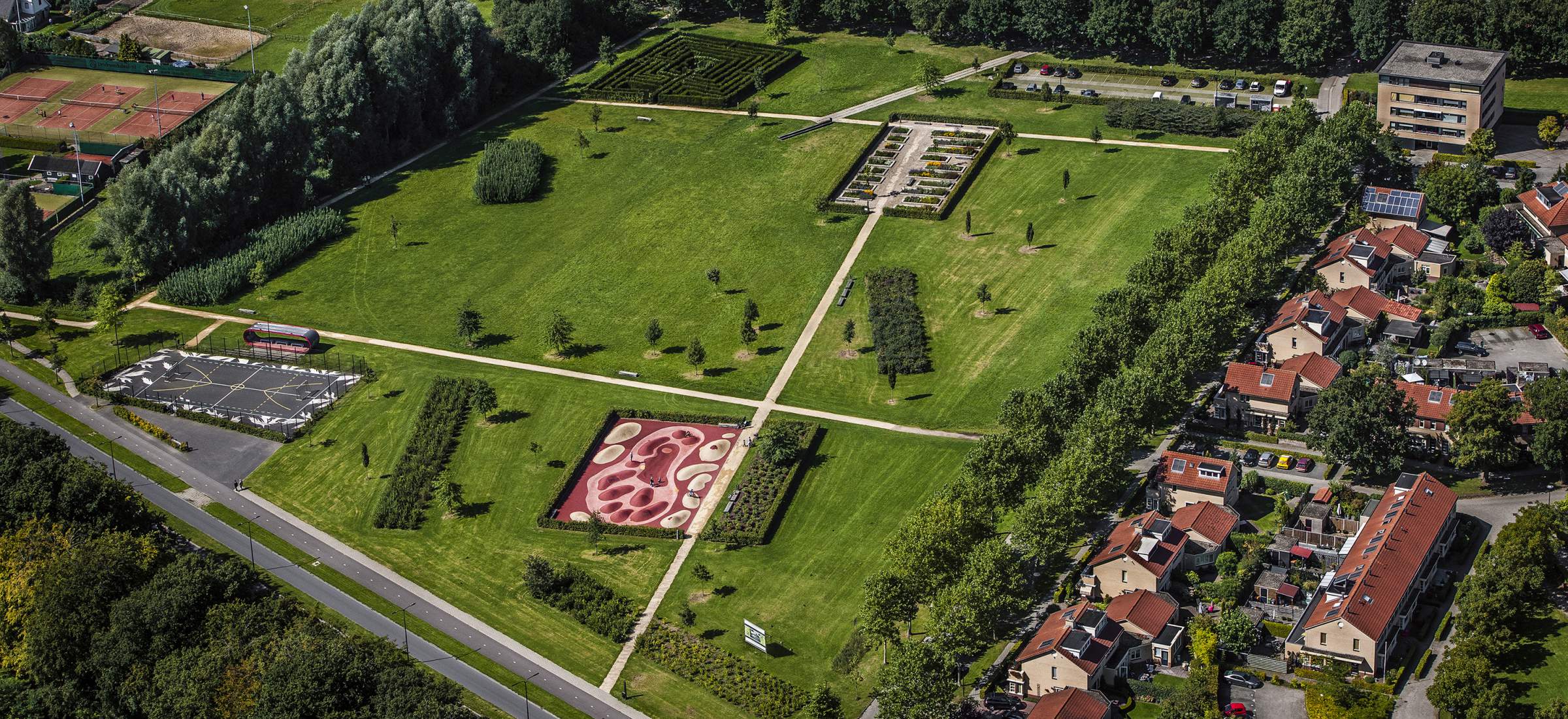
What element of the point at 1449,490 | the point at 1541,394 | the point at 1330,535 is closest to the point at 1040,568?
the point at 1330,535

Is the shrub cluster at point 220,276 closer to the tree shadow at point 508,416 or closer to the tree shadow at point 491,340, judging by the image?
the tree shadow at point 491,340

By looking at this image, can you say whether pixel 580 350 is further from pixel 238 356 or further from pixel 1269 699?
pixel 1269 699

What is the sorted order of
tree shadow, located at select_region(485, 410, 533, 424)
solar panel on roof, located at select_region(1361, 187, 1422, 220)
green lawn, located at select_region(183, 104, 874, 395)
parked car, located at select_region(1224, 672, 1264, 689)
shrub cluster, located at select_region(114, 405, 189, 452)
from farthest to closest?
solar panel on roof, located at select_region(1361, 187, 1422, 220) → green lawn, located at select_region(183, 104, 874, 395) → tree shadow, located at select_region(485, 410, 533, 424) → shrub cluster, located at select_region(114, 405, 189, 452) → parked car, located at select_region(1224, 672, 1264, 689)

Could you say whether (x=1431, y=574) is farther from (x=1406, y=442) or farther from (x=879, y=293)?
(x=879, y=293)

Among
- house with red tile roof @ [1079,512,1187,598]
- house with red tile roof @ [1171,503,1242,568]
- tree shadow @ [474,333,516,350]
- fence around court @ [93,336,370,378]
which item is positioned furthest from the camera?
tree shadow @ [474,333,516,350]

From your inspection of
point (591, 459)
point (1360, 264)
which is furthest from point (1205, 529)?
point (591, 459)

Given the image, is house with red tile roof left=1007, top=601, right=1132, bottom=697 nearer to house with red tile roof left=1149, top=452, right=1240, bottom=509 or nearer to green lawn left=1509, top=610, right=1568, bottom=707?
house with red tile roof left=1149, top=452, right=1240, bottom=509

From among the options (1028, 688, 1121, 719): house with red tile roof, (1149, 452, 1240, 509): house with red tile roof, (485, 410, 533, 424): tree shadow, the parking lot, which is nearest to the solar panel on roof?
the parking lot

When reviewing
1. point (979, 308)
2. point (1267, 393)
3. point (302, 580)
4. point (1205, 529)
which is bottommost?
point (302, 580)
